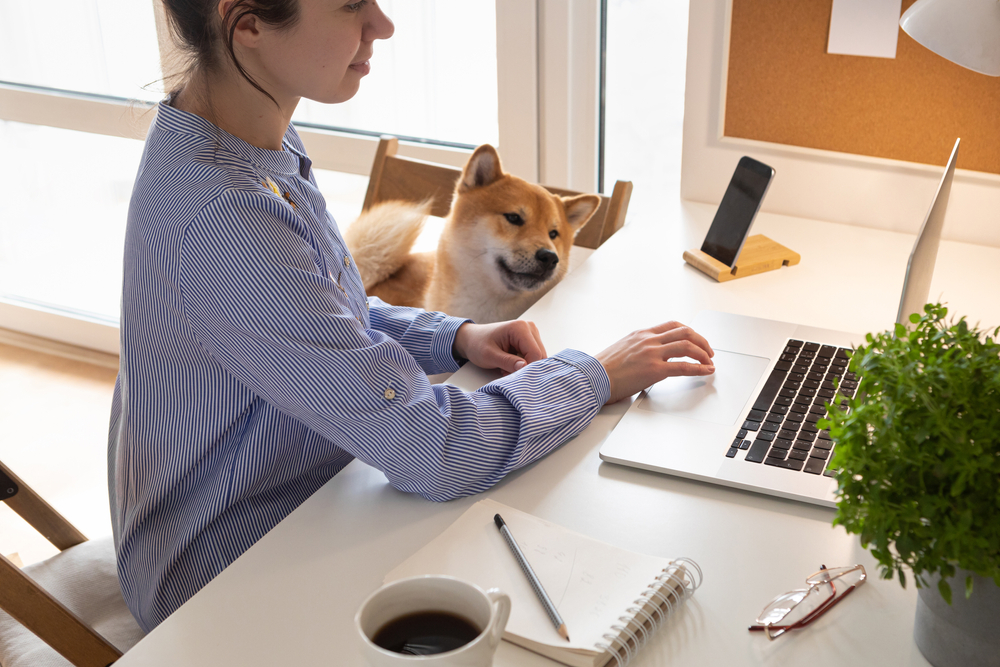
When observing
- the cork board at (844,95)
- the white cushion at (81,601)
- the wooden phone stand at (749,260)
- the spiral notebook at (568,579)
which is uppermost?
the cork board at (844,95)

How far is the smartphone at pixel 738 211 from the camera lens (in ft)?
4.11

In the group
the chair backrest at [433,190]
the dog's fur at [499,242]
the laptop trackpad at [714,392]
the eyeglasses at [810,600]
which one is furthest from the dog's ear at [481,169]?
the eyeglasses at [810,600]

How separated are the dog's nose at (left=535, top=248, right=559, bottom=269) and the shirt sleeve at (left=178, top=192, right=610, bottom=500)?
1.81 feet

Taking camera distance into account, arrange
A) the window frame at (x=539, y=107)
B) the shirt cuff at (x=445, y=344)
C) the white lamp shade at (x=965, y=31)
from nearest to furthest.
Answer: the white lamp shade at (x=965, y=31) < the shirt cuff at (x=445, y=344) < the window frame at (x=539, y=107)

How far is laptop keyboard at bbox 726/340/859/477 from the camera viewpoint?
2.65ft

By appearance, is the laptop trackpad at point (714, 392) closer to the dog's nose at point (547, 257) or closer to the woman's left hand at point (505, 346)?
the woman's left hand at point (505, 346)

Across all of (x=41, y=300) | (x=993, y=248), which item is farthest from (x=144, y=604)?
(x=41, y=300)

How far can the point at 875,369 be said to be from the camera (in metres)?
0.54

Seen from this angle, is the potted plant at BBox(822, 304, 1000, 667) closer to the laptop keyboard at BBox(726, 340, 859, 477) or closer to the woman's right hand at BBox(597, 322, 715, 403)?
the laptop keyboard at BBox(726, 340, 859, 477)

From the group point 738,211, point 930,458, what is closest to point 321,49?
point 930,458

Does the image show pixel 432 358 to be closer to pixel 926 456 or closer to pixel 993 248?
pixel 926 456

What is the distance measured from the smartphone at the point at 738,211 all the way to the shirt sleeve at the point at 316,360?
61 centimetres

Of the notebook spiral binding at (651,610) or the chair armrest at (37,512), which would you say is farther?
the chair armrest at (37,512)

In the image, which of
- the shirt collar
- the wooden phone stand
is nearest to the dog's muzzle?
the wooden phone stand
